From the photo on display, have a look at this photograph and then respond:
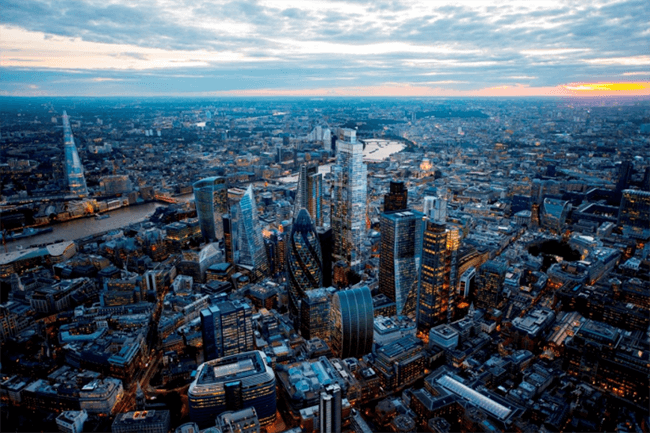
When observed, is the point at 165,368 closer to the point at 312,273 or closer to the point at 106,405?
the point at 106,405

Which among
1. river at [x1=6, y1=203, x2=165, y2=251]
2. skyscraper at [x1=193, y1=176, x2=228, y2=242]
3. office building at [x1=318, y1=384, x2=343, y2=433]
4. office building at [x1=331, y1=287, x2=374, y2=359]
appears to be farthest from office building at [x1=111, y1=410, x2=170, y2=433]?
river at [x1=6, y1=203, x2=165, y2=251]

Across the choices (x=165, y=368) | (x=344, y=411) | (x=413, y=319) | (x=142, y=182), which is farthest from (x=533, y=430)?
(x=142, y=182)

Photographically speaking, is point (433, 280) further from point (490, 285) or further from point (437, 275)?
point (490, 285)

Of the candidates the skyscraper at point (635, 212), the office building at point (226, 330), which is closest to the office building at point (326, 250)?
the office building at point (226, 330)

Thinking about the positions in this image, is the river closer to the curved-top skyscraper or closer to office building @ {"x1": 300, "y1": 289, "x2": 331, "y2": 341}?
the curved-top skyscraper

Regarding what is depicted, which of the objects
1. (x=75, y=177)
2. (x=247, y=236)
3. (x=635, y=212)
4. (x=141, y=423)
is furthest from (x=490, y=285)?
(x=75, y=177)

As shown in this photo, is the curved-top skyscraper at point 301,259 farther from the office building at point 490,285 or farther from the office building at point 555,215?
the office building at point 555,215
